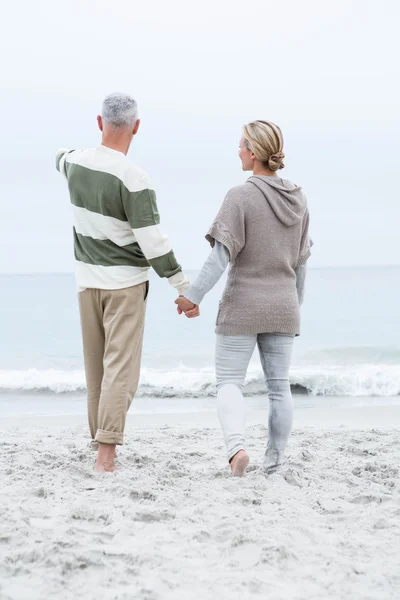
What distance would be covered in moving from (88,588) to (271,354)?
179 centimetres

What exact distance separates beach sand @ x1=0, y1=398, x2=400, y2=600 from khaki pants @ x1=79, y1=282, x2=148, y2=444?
0.30m

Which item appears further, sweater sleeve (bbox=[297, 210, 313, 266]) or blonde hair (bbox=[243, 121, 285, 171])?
sweater sleeve (bbox=[297, 210, 313, 266])

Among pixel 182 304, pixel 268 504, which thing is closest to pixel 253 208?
pixel 182 304

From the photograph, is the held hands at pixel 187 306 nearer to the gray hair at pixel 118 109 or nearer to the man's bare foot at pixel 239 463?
the man's bare foot at pixel 239 463

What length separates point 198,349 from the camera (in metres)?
16.4

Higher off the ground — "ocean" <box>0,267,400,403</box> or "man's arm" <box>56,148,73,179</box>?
"man's arm" <box>56,148,73,179</box>

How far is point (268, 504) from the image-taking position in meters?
3.26

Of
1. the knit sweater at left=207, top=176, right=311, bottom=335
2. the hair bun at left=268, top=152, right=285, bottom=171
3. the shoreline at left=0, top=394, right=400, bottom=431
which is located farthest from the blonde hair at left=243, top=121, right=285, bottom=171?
the shoreline at left=0, top=394, right=400, bottom=431

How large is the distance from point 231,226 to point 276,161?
0.47 m

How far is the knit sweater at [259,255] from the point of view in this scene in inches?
143

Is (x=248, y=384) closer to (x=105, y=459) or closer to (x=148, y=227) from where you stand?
(x=105, y=459)

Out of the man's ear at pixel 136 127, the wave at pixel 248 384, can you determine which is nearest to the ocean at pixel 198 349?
the wave at pixel 248 384

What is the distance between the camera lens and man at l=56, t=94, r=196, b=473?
3.72m

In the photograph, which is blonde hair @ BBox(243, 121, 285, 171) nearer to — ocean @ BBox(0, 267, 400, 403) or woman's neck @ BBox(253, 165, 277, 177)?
woman's neck @ BBox(253, 165, 277, 177)
